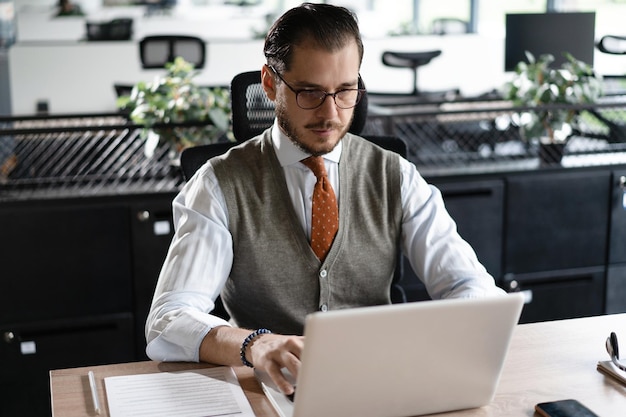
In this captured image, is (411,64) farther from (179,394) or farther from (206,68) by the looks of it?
(179,394)

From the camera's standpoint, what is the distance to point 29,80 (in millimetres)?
5516

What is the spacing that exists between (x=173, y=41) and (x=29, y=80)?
1.08m

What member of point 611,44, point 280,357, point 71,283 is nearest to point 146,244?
point 71,283

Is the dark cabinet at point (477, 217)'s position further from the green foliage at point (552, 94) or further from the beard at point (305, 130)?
the beard at point (305, 130)

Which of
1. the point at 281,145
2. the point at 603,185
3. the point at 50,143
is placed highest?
the point at 281,145

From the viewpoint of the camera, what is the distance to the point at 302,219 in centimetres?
171

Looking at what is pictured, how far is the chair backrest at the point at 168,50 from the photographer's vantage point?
16.8 feet

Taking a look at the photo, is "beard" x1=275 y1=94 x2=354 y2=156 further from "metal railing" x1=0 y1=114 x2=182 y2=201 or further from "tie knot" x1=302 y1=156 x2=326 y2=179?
"metal railing" x1=0 y1=114 x2=182 y2=201

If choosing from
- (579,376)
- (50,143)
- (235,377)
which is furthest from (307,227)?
(50,143)

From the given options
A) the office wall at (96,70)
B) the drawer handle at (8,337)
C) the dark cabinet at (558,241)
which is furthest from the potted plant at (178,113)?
the office wall at (96,70)

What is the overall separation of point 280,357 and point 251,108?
78 cm

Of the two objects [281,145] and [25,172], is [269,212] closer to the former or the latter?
[281,145]

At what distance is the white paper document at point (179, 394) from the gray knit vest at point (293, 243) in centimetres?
31

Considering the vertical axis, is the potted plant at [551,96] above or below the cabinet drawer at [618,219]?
above
